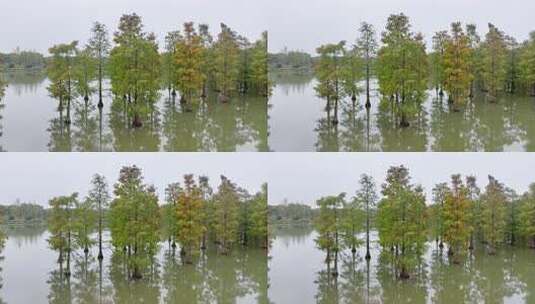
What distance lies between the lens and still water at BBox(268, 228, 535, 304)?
18.2 feet

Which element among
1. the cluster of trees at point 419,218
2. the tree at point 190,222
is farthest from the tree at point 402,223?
the tree at point 190,222

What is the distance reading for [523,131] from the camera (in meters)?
5.34

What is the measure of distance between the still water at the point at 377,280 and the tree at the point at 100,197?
130 centimetres

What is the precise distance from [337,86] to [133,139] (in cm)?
152

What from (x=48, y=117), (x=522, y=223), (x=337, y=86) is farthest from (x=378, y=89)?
(x=48, y=117)

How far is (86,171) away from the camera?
5.48 metres

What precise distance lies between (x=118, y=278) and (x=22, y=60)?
175 centimetres

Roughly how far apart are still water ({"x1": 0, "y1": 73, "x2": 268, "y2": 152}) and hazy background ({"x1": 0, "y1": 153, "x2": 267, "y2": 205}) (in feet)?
0.28

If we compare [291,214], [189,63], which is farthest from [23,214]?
[291,214]

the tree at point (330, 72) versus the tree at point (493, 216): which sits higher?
the tree at point (330, 72)

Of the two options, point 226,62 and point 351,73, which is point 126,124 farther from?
point 351,73

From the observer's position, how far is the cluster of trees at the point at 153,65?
5.45 metres

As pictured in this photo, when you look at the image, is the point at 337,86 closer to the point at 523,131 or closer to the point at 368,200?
the point at 368,200

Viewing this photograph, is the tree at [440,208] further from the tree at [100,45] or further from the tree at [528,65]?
the tree at [100,45]
